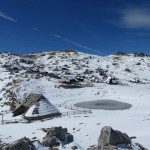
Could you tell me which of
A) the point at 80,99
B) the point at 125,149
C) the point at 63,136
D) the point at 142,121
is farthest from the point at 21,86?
the point at 125,149

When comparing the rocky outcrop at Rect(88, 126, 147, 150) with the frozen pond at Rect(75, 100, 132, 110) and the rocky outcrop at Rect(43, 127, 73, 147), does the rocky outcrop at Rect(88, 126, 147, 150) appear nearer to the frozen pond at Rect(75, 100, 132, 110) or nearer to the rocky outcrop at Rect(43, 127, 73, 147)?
the rocky outcrop at Rect(43, 127, 73, 147)

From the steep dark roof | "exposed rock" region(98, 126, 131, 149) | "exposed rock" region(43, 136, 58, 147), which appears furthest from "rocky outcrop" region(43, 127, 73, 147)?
the steep dark roof

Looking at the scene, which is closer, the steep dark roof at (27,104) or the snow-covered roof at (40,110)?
the snow-covered roof at (40,110)

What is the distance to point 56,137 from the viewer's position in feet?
113

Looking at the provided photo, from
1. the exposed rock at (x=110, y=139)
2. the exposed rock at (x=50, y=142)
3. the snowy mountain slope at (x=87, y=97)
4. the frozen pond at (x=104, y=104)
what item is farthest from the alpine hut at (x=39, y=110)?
the exposed rock at (x=110, y=139)

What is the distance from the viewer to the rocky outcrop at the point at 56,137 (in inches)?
1299

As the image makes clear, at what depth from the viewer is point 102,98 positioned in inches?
3228

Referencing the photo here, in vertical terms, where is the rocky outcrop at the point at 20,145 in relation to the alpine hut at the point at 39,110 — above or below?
below

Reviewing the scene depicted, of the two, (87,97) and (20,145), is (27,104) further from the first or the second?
(20,145)

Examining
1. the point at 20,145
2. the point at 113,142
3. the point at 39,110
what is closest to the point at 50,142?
the point at 20,145

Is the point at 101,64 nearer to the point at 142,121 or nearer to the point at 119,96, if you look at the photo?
the point at 119,96

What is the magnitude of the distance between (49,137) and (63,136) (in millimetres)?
1833

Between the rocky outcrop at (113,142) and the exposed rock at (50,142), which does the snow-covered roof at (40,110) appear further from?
the rocky outcrop at (113,142)

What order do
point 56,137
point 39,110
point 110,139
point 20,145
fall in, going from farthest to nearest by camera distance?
point 39,110
point 56,137
point 110,139
point 20,145
